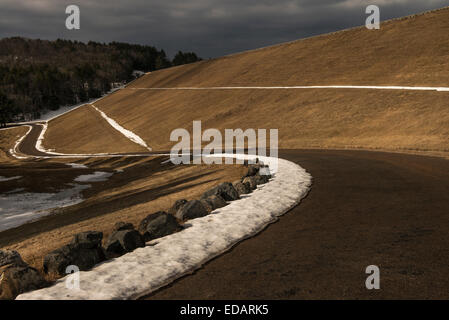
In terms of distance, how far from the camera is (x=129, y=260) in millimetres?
8039

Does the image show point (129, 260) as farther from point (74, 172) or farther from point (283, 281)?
point (74, 172)

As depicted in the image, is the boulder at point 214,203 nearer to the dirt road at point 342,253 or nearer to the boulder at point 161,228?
the boulder at point 161,228

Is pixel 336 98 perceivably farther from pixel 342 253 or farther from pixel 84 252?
pixel 84 252

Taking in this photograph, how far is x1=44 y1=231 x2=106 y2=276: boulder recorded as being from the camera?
7824 mm

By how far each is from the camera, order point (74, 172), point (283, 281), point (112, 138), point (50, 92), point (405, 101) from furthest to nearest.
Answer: point (50, 92) → point (112, 138) → point (405, 101) → point (74, 172) → point (283, 281)

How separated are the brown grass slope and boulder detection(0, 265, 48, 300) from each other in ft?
90.4

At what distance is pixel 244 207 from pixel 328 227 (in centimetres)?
315

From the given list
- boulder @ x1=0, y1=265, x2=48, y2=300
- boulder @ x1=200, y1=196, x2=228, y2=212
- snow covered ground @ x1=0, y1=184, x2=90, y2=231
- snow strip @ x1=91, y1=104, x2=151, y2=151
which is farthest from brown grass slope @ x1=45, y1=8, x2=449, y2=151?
boulder @ x1=0, y1=265, x2=48, y2=300

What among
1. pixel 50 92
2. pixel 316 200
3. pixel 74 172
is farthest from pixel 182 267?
pixel 50 92

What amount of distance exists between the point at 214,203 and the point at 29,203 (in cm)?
2365

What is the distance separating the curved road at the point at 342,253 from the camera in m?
6.25

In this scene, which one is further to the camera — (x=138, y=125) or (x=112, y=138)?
(x=138, y=125)

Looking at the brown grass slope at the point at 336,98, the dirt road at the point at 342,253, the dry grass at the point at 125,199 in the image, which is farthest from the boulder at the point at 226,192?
the brown grass slope at the point at 336,98

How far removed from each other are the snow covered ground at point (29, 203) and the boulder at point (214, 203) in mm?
16923
